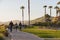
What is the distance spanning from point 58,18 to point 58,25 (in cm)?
1906

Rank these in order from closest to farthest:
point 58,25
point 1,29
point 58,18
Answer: point 1,29
point 58,18
point 58,25

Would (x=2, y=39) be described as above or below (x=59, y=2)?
below

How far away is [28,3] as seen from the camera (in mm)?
64562

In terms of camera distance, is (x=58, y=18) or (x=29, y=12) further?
(x=29, y=12)


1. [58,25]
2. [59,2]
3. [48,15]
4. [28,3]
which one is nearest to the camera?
[59,2]

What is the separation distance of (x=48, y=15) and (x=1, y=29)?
78.2m

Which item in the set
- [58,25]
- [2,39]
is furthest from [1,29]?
[58,25]

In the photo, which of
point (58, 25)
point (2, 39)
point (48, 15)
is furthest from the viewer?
point (48, 15)

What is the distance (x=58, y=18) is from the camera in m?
54.5

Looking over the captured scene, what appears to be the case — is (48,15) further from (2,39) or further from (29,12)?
(2,39)

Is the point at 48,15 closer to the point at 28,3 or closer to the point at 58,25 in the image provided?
Answer: the point at 58,25

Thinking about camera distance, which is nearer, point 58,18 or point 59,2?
point 59,2

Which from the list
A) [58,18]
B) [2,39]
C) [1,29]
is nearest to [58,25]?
[58,18]

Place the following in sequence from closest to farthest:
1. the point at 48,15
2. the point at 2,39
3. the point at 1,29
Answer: the point at 2,39 < the point at 1,29 < the point at 48,15
